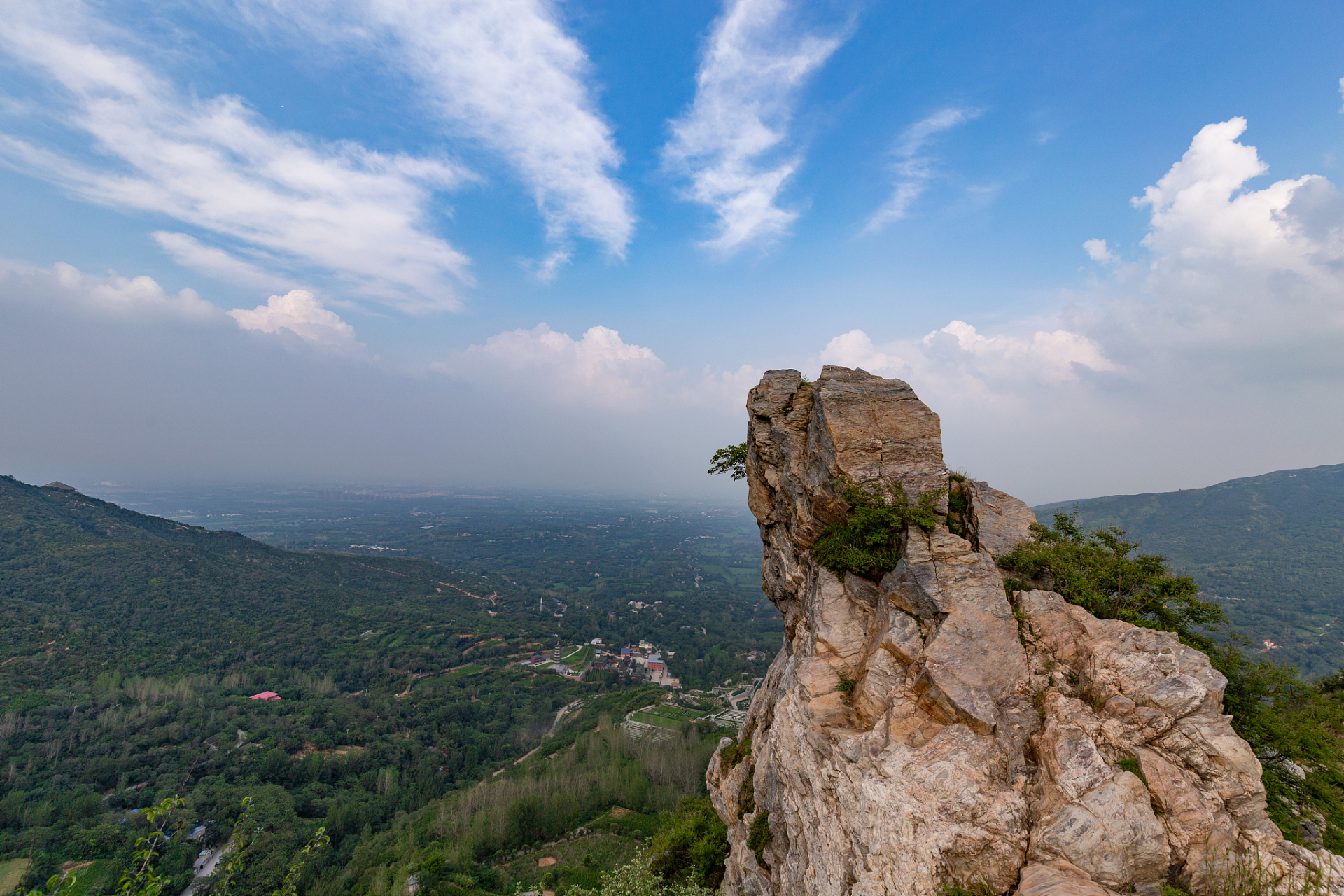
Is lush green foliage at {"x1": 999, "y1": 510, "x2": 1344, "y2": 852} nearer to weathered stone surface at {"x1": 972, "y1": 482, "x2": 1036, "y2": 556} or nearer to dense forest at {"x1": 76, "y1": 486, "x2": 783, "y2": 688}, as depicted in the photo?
weathered stone surface at {"x1": 972, "y1": 482, "x2": 1036, "y2": 556}

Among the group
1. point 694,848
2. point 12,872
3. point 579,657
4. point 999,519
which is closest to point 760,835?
point 694,848

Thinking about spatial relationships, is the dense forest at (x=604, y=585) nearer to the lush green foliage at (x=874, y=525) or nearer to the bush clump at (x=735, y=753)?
the bush clump at (x=735, y=753)

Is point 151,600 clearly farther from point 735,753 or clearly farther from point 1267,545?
point 1267,545

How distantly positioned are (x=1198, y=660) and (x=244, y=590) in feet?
381

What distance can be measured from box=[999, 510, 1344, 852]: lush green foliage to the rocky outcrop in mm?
1242

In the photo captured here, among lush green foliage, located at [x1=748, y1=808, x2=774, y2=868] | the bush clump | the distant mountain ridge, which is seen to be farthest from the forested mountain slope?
the distant mountain ridge

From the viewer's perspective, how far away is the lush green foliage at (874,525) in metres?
13.9

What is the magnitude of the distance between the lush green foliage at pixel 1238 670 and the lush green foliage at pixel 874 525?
10.6 ft

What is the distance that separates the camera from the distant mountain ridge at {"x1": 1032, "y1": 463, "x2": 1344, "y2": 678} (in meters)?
76.2

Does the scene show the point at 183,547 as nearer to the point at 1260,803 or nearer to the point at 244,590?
the point at 244,590

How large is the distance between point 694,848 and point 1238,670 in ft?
65.8

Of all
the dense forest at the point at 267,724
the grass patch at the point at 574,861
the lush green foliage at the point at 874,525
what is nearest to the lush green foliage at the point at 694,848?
the lush green foliage at the point at 874,525

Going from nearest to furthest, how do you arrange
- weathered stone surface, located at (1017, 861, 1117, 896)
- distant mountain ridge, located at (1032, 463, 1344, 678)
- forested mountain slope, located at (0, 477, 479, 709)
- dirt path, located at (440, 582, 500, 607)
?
weathered stone surface, located at (1017, 861, 1117, 896) < forested mountain slope, located at (0, 477, 479, 709) < distant mountain ridge, located at (1032, 463, 1344, 678) < dirt path, located at (440, 582, 500, 607)

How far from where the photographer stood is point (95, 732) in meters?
45.2
